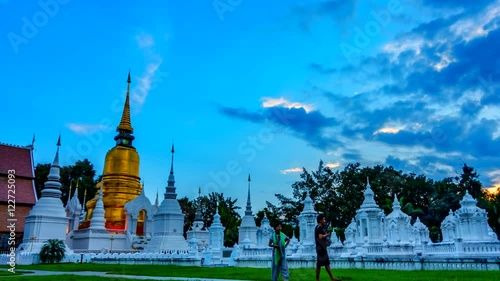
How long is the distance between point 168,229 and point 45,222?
10.1 metres

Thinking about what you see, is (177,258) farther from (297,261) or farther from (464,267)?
(464,267)

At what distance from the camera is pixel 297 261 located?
64.3 feet

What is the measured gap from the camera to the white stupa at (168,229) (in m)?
35.8

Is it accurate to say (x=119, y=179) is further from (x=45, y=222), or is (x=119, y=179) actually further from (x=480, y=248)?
(x=480, y=248)

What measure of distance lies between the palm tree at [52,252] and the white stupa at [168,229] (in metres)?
8.56

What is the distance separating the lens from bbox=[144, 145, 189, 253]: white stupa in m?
35.8

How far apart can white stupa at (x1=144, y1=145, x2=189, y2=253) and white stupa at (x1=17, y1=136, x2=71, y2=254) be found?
7622 millimetres

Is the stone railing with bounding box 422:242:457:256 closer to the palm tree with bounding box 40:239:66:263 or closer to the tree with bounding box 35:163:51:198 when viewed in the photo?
the palm tree with bounding box 40:239:66:263

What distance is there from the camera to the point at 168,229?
1443 inches

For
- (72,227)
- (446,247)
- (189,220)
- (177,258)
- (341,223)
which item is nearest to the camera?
(446,247)

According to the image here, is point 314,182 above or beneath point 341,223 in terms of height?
above

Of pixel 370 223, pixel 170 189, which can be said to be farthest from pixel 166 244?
pixel 370 223

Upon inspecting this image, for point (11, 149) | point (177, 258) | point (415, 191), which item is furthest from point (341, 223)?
point (11, 149)

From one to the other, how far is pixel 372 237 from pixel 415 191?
34.1 metres
